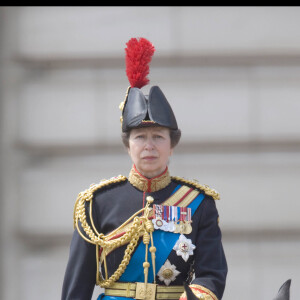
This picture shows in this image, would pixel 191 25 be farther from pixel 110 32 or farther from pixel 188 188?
pixel 188 188

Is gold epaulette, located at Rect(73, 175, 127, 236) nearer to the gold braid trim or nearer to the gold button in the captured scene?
the gold button

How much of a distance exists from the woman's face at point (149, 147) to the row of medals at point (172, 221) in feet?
0.46

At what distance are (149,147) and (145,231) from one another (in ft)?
0.90

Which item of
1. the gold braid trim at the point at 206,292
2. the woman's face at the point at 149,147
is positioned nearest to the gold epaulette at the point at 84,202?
the woman's face at the point at 149,147

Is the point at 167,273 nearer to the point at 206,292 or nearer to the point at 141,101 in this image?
the point at 206,292

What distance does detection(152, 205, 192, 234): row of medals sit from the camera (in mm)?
2590

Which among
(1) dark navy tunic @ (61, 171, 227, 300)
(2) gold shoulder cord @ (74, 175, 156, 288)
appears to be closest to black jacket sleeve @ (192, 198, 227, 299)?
(1) dark navy tunic @ (61, 171, 227, 300)

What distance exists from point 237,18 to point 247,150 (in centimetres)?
67

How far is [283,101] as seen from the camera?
405 cm

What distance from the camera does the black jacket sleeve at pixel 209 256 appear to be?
99.3 inches

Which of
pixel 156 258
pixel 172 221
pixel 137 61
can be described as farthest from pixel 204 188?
pixel 137 61

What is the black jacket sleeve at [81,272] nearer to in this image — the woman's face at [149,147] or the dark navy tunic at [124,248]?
the dark navy tunic at [124,248]

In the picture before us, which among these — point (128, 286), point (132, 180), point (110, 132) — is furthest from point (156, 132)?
point (110, 132)

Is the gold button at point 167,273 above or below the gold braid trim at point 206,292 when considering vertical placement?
above
